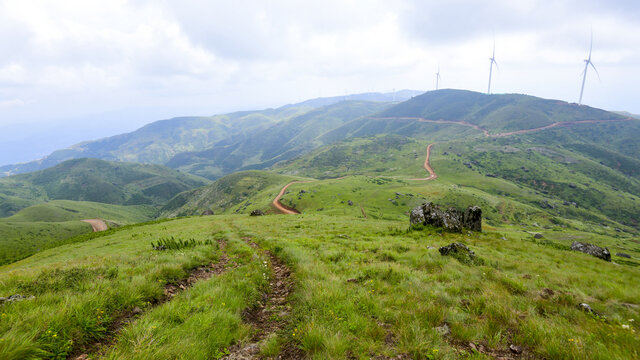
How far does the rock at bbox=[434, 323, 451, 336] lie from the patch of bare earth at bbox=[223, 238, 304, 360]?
137 inches

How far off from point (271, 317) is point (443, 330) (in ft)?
16.4

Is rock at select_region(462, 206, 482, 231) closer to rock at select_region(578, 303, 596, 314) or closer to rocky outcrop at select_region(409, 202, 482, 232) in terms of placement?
rocky outcrop at select_region(409, 202, 482, 232)

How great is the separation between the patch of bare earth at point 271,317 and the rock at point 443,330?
11.5 feet

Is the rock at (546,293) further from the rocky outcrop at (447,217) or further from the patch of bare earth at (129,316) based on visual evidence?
the rocky outcrop at (447,217)

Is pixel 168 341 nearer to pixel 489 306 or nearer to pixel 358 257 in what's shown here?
pixel 489 306

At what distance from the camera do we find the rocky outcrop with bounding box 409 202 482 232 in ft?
77.3

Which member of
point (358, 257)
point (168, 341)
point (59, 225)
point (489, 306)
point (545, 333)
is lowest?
point (59, 225)

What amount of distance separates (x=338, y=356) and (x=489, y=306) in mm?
5386

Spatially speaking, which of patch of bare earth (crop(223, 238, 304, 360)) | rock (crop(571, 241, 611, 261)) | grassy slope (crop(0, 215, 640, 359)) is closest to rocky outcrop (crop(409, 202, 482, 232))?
rock (crop(571, 241, 611, 261))

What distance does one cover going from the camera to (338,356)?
4914 mm

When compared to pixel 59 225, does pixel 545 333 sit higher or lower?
higher

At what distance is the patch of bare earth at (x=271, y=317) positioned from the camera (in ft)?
18.0

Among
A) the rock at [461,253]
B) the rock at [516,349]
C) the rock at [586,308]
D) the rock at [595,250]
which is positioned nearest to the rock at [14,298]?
the rock at [516,349]

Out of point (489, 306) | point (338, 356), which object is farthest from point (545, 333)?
point (338, 356)
